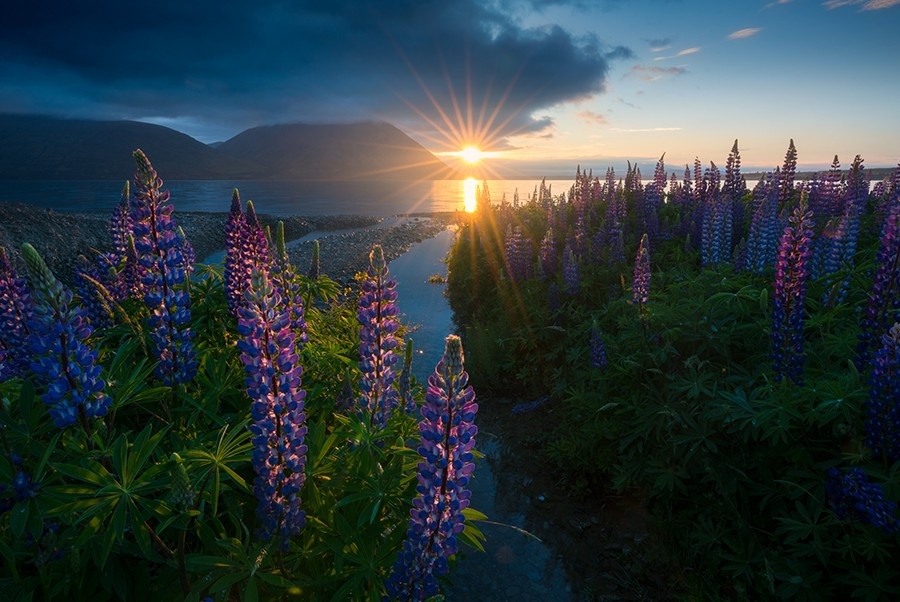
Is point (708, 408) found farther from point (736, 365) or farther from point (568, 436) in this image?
point (568, 436)

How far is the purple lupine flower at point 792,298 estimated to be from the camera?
370 cm

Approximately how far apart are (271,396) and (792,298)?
13.3 feet

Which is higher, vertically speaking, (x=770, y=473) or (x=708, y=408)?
(x=708, y=408)

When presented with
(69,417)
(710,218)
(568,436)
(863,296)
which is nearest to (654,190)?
→ (710,218)

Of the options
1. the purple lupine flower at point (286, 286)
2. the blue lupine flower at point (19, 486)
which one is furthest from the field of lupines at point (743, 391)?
the blue lupine flower at point (19, 486)

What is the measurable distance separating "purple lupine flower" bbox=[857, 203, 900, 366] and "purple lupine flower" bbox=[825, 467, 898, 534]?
1.08 metres

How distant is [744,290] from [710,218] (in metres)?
2.42

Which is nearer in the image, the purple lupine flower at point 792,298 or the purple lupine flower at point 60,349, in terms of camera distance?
the purple lupine flower at point 60,349

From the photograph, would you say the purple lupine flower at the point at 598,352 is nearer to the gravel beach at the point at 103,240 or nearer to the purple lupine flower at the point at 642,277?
the purple lupine flower at the point at 642,277

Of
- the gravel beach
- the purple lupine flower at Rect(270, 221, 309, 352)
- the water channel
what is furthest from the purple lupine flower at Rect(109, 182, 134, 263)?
the gravel beach

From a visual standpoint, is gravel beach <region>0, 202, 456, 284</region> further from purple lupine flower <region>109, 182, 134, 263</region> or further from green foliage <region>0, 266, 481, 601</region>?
green foliage <region>0, 266, 481, 601</region>

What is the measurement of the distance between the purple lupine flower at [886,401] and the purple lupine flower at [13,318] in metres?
5.69

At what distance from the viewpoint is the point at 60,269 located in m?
18.2

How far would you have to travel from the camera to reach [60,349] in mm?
2057
